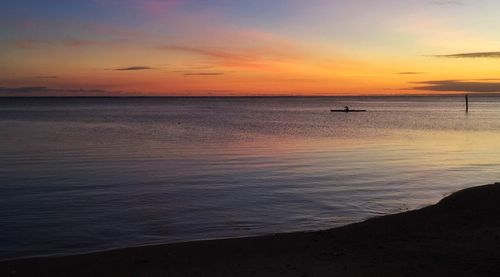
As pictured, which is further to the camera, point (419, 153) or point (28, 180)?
point (419, 153)

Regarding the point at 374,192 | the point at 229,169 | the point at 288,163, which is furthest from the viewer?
the point at 288,163

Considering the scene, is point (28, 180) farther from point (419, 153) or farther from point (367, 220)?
point (419, 153)

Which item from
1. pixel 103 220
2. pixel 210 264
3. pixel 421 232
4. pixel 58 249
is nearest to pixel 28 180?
pixel 103 220

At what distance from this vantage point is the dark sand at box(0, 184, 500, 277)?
831cm

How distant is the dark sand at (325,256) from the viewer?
8.31 m

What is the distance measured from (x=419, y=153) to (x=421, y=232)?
19253 millimetres

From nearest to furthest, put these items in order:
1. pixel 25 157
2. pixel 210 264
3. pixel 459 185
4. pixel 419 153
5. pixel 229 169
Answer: pixel 210 264 < pixel 459 185 < pixel 229 169 < pixel 25 157 < pixel 419 153

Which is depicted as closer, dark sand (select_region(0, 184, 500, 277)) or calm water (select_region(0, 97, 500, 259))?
dark sand (select_region(0, 184, 500, 277))

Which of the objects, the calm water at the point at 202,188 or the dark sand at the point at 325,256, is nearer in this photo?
the dark sand at the point at 325,256

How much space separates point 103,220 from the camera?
1281 cm

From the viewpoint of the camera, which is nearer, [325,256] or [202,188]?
[325,256]

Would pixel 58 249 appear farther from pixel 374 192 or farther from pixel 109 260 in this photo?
pixel 374 192

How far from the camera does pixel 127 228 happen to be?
1206cm

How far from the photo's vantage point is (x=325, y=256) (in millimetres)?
9172
